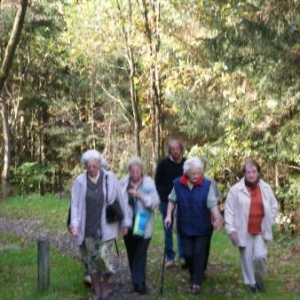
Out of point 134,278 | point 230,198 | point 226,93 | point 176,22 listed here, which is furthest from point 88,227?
point 176,22

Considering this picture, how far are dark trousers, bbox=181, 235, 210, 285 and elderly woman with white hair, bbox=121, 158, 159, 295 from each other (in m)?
0.55

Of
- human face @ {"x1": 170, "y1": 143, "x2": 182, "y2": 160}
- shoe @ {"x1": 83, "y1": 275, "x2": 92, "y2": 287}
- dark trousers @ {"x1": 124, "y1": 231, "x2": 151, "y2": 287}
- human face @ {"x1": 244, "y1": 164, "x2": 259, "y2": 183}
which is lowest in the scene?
shoe @ {"x1": 83, "y1": 275, "x2": 92, "y2": 287}

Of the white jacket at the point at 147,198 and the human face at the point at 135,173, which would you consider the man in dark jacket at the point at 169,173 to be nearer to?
the white jacket at the point at 147,198

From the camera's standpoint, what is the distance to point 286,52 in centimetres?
1341

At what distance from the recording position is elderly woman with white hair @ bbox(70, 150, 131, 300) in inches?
300

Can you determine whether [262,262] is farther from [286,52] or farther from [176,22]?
[176,22]

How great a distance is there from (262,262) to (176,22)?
13.4 m

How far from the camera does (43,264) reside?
8539 mm

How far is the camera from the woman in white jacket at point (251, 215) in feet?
26.7

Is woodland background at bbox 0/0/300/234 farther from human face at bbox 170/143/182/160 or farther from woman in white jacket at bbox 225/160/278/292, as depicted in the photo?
human face at bbox 170/143/182/160

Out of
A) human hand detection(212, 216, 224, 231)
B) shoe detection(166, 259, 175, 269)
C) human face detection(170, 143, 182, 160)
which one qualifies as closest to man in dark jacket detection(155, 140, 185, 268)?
human face detection(170, 143, 182, 160)

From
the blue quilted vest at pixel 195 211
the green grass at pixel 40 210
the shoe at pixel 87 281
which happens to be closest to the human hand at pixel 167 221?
the blue quilted vest at pixel 195 211

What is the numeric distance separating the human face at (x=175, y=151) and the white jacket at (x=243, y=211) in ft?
5.03

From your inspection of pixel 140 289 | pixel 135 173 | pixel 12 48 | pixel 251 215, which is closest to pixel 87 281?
pixel 140 289
